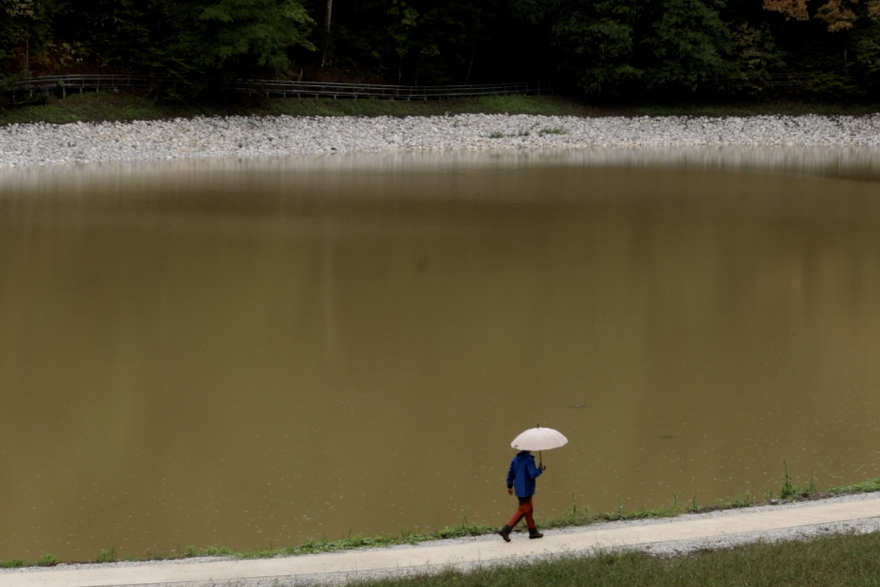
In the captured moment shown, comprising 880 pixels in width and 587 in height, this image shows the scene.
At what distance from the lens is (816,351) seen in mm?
15148

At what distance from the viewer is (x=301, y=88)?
4912cm

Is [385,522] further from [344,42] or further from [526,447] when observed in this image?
[344,42]

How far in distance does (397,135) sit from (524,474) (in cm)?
3737

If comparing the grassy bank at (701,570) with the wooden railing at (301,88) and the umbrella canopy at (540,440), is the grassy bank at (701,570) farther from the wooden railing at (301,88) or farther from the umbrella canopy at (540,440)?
the wooden railing at (301,88)

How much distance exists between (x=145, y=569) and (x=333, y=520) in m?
2.02

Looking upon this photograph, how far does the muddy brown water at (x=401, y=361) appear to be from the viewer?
407 inches

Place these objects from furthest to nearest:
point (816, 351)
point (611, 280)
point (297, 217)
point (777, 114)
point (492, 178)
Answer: point (777, 114)
point (492, 178)
point (297, 217)
point (611, 280)
point (816, 351)

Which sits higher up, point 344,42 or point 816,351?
point 344,42

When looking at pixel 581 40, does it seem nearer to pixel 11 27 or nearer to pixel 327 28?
pixel 327 28

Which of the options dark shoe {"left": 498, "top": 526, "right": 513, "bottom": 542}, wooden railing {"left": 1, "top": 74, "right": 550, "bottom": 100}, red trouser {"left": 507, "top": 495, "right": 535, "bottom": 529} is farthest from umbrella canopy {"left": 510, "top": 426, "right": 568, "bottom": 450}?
wooden railing {"left": 1, "top": 74, "right": 550, "bottom": 100}

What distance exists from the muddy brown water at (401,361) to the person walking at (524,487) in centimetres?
114

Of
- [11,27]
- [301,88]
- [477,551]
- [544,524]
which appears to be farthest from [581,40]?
[477,551]

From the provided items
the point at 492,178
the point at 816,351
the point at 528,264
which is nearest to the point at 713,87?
the point at 492,178

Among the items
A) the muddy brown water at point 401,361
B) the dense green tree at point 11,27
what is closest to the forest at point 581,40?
the dense green tree at point 11,27
